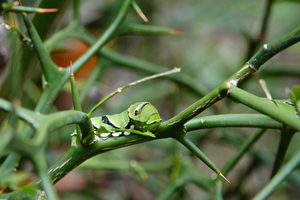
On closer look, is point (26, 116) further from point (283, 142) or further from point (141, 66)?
point (141, 66)

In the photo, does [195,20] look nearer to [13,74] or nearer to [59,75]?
[59,75]

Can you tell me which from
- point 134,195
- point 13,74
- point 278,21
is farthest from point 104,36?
point 278,21

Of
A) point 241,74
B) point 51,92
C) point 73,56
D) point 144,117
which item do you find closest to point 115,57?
point 51,92

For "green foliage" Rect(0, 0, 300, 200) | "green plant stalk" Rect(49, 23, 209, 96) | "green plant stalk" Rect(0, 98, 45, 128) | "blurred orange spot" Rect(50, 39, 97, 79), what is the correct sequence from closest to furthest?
"green plant stalk" Rect(0, 98, 45, 128)
"green foliage" Rect(0, 0, 300, 200)
"green plant stalk" Rect(49, 23, 209, 96)
"blurred orange spot" Rect(50, 39, 97, 79)

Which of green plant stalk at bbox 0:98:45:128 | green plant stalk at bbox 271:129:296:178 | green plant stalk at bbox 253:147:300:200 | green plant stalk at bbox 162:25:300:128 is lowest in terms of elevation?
green plant stalk at bbox 253:147:300:200

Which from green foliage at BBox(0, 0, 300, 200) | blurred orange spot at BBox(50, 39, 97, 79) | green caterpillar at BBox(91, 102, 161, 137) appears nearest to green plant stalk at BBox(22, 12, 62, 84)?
green foliage at BBox(0, 0, 300, 200)

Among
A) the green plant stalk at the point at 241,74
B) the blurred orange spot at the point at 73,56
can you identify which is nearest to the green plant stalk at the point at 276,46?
the green plant stalk at the point at 241,74

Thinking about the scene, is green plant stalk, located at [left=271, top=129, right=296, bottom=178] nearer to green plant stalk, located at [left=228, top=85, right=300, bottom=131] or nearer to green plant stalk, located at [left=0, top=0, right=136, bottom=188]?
green plant stalk, located at [left=228, top=85, right=300, bottom=131]

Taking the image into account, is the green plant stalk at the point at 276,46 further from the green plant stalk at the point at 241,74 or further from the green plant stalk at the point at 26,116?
the green plant stalk at the point at 26,116
